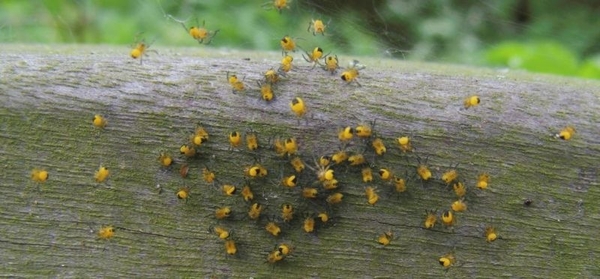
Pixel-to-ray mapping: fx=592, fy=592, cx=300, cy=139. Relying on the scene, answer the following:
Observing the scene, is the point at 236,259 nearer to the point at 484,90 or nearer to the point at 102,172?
the point at 102,172

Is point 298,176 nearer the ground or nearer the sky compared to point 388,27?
nearer the ground

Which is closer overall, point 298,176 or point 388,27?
point 298,176

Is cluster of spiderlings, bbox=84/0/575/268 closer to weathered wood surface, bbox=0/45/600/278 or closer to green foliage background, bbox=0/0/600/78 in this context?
weathered wood surface, bbox=0/45/600/278

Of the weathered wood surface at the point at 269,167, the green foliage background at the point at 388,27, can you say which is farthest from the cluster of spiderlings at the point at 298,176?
the green foliage background at the point at 388,27

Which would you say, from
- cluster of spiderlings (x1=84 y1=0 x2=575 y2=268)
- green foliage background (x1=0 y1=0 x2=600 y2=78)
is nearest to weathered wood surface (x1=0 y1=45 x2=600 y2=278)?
cluster of spiderlings (x1=84 y1=0 x2=575 y2=268)

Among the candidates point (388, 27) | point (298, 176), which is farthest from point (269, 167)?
point (388, 27)

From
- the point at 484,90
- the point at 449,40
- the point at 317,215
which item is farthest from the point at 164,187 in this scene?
the point at 449,40

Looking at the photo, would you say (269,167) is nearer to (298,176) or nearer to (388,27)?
(298,176)
